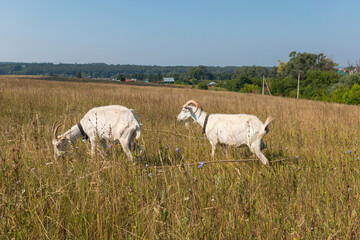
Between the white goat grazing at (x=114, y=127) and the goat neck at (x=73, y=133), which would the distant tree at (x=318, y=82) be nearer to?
the white goat grazing at (x=114, y=127)

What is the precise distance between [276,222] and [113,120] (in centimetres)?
302

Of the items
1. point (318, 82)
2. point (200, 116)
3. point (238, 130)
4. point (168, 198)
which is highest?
point (318, 82)

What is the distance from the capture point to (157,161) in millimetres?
4742

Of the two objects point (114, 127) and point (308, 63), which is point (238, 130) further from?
point (308, 63)

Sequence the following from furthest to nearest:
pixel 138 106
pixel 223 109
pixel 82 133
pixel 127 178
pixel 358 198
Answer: pixel 223 109 < pixel 138 106 < pixel 82 133 < pixel 127 178 < pixel 358 198

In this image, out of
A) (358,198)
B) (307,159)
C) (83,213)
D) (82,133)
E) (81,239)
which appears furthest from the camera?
(82,133)

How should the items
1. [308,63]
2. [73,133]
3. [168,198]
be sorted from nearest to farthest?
[168,198], [73,133], [308,63]

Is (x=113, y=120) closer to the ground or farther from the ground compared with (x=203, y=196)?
farther from the ground

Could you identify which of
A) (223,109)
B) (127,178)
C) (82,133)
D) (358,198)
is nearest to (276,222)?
(358,198)

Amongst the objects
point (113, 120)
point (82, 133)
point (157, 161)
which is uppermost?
point (113, 120)

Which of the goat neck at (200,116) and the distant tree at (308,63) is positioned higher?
the distant tree at (308,63)

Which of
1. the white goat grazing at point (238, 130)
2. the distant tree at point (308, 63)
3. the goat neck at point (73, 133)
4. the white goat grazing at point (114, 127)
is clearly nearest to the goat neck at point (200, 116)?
the white goat grazing at point (238, 130)

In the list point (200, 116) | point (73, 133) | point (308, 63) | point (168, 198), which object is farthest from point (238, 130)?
point (308, 63)

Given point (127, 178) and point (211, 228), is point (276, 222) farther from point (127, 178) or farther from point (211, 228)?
point (127, 178)
